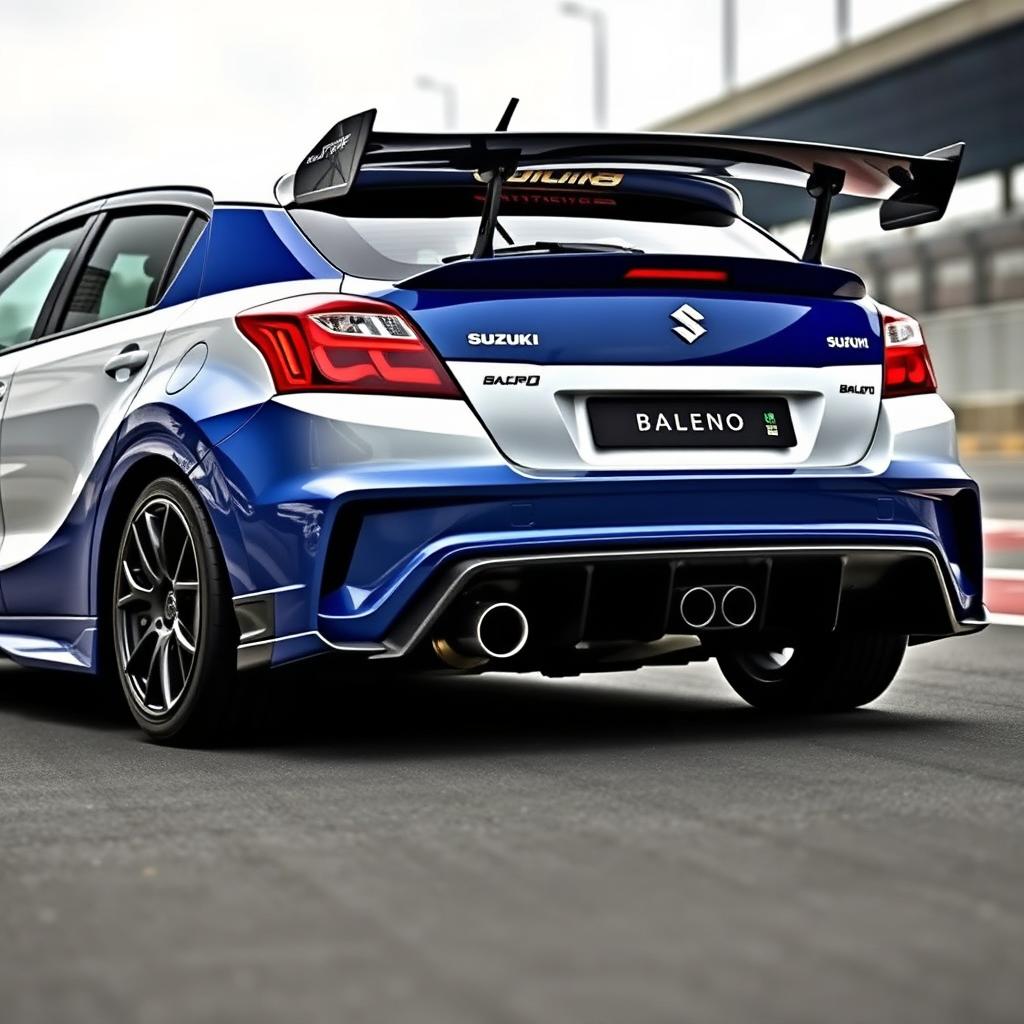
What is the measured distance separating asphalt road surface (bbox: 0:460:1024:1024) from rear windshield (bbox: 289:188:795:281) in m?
1.20

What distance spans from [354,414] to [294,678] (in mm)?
791

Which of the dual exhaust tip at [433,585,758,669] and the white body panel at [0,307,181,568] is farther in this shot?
the white body panel at [0,307,181,568]

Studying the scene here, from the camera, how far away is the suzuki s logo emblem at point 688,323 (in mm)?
5562

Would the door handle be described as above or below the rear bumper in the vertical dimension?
above

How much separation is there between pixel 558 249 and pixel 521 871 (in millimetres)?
2285

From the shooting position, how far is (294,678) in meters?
5.59

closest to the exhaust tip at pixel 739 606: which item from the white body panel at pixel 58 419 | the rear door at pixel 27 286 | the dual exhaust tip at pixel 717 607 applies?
the dual exhaust tip at pixel 717 607

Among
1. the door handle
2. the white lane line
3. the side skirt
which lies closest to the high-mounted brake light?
the door handle

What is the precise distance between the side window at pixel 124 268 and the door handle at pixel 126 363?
0.65 ft

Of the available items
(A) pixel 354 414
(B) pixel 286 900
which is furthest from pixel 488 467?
(B) pixel 286 900

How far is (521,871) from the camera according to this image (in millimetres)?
3930

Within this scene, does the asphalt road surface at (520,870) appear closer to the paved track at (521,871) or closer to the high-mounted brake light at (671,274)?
the paved track at (521,871)

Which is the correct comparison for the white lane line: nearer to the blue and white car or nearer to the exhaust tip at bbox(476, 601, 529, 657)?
the blue and white car

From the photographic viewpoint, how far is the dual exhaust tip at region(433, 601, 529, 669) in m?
5.36
